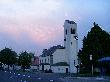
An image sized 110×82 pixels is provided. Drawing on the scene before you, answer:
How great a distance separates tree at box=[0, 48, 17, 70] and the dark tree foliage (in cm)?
7912

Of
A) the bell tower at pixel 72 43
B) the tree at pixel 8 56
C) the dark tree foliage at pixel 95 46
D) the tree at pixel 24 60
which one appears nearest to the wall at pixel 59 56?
the bell tower at pixel 72 43

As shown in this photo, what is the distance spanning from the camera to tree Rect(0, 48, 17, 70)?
497ft

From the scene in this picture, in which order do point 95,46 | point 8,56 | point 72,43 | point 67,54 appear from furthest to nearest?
1. point 8,56
2. point 67,54
3. point 72,43
4. point 95,46

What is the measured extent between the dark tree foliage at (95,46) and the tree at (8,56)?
79.1m

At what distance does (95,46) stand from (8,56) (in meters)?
86.0

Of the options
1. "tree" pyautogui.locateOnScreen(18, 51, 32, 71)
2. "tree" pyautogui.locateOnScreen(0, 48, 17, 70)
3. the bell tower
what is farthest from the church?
"tree" pyautogui.locateOnScreen(0, 48, 17, 70)

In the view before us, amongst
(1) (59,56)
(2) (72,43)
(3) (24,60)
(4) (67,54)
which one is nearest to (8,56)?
(3) (24,60)

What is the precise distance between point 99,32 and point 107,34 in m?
2.92

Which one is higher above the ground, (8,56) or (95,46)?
(8,56)

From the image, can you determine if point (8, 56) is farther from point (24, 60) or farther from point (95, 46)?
point (95, 46)

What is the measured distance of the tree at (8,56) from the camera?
15150 cm

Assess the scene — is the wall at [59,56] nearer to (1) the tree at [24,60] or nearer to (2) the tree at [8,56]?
(1) the tree at [24,60]

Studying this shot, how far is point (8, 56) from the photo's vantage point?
15462cm

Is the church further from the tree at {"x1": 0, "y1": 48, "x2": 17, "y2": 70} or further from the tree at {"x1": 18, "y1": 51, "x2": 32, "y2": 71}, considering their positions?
the tree at {"x1": 0, "y1": 48, "x2": 17, "y2": 70}
